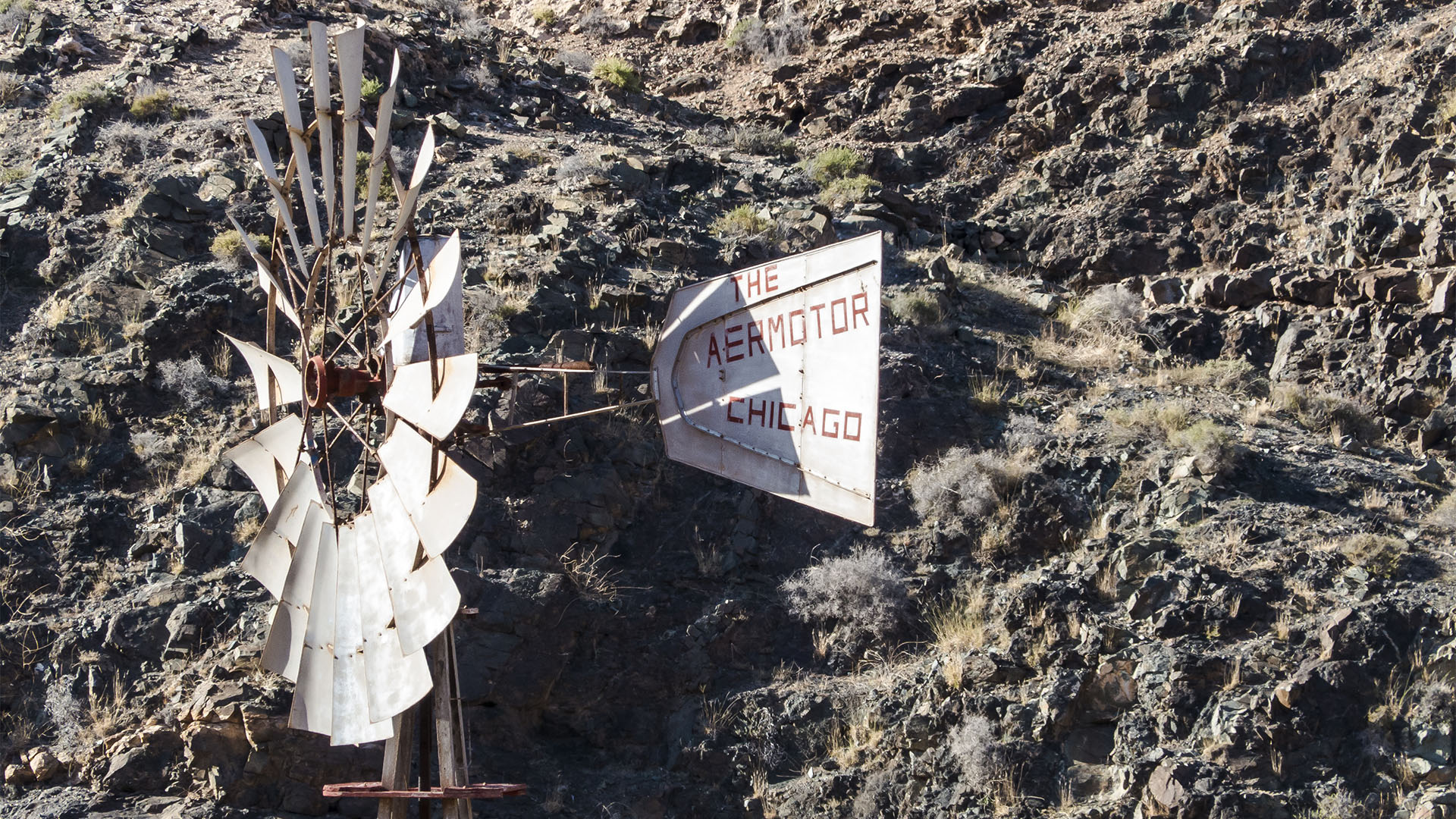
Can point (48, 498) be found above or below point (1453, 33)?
below

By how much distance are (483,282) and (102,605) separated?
4.74 meters

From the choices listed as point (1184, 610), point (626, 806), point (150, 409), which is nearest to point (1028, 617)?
point (1184, 610)

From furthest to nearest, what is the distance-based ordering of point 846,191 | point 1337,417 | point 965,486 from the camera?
1. point 846,191
2. point 1337,417
3. point 965,486

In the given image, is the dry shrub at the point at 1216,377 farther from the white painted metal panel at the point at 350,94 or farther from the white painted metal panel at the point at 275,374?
the white painted metal panel at the point at 350,94

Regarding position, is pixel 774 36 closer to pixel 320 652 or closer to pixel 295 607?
pixel 295 607

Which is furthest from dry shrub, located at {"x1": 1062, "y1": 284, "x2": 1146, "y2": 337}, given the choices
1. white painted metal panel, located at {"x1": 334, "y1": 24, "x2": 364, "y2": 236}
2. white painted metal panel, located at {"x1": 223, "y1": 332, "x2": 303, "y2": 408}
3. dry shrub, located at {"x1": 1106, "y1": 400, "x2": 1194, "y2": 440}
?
white painted metal panel, located at {"x1": 334, "y1": 24, "x2": 364, "y2": 236}

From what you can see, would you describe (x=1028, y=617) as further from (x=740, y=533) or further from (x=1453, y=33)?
(x=1453, y=33)

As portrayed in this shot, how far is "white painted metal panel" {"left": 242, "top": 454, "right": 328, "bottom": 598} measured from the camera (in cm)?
637

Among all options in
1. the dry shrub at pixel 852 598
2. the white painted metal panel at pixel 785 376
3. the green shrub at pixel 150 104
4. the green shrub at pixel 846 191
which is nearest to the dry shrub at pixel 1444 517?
the dry shrub at pixel 852 598

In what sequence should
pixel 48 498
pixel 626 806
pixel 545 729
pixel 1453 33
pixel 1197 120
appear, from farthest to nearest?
pixel 1197 120
pixel 1453 33
pixel 48 498
pixel 545 729
pixel 626 806

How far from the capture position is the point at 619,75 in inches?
787

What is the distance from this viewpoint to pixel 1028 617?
954 centimetres

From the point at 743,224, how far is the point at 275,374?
8.57m

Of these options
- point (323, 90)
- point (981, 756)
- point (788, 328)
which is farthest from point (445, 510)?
point (981, 756)
